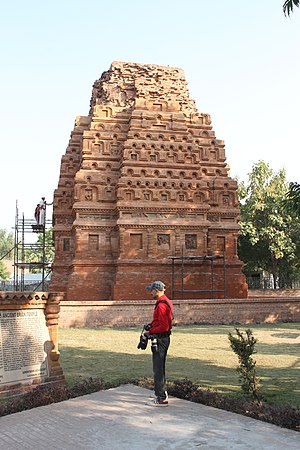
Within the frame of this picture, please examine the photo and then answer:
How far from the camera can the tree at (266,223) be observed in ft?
114

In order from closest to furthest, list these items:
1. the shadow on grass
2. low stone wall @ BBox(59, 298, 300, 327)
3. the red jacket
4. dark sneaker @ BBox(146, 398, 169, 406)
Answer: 1. dark sneaker @ BBox(146, 398, 169, 406)
2. the red jacket
3. the shadow on grass
4. low stone wall @ BBox(59, 298, 300, 327)

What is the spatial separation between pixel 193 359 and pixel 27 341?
14.8 feet

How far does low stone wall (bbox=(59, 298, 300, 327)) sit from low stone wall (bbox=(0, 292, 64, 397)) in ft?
33.0

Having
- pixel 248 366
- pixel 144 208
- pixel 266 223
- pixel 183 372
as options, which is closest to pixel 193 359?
pixel 183 372

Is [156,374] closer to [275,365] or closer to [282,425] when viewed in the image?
[282,425]

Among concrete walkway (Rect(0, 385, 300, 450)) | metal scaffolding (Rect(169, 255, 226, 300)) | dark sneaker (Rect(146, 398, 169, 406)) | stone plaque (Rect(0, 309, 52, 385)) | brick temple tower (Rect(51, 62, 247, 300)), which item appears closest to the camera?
concrete walkway (Rect(0, 385, 300, 450))

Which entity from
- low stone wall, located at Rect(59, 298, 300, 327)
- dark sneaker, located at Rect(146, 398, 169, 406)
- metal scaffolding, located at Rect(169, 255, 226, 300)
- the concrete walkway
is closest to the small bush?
the concrete walkway

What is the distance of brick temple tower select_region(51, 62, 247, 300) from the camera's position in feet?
73.5

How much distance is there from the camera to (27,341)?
7.38 m

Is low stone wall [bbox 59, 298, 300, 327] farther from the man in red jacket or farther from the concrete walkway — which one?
the man in red jacket

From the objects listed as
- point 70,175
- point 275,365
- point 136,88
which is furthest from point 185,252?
point 275,365

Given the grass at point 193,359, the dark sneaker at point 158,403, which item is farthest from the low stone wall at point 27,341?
the dark sneaker at point 158,403

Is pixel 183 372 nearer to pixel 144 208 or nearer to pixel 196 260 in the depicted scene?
pixel 196 260

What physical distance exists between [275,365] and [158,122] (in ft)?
57.9
